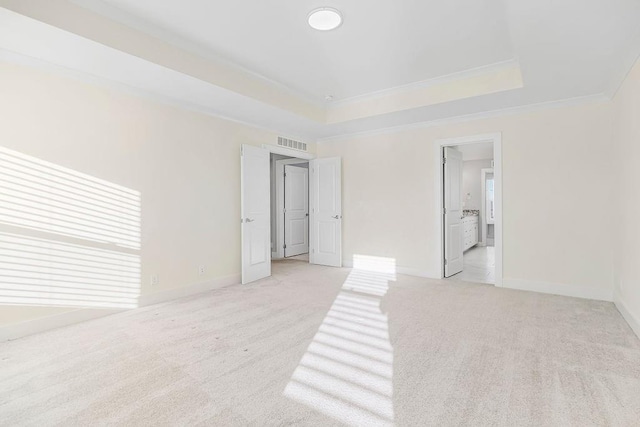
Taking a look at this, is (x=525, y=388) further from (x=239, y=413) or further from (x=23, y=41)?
(x=23, y=41)

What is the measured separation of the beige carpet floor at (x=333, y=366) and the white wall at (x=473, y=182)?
589 cm

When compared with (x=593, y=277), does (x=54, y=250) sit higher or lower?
higher

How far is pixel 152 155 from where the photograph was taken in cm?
385

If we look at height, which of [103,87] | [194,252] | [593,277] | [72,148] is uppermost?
[103,87]

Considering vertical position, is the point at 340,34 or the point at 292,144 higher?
the point at 340,34

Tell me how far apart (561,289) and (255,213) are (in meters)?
4.36

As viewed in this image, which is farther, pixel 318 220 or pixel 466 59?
pixel 318 220

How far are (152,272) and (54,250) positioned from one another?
1.00 metres

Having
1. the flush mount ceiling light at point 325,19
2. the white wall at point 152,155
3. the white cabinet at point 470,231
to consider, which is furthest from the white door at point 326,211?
the white cabinet at point 470,231

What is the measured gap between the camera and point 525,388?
6.69 feet

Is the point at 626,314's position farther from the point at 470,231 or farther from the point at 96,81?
the point at 96,81

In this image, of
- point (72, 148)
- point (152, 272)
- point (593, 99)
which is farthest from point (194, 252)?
point (593, 99)

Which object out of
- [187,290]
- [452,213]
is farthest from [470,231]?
[187,290]

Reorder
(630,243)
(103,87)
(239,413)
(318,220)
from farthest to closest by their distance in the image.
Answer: (318,220), (103,87), (630,243), (239,413)
